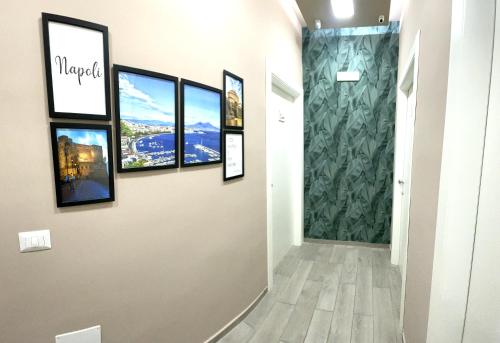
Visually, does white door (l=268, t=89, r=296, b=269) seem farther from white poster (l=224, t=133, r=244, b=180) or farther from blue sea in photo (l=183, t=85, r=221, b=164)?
blue sea in photo (l=183, t=85, r=221, b=164)

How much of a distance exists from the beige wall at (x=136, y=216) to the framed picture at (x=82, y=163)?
4 cm

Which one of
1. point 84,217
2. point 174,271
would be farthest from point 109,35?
point 174,271

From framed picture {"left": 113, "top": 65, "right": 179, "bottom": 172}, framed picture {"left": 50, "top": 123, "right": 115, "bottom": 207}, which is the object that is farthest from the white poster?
framed picture {"left": 50, "top": 123, "right": 115, "bottom": 207}

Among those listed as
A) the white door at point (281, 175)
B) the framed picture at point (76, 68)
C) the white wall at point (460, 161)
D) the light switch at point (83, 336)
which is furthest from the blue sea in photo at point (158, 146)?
the white door at point (281, 175)

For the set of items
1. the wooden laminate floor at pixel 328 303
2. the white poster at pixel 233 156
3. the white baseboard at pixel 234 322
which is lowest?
the wooden laminate floor at pixel 328 303

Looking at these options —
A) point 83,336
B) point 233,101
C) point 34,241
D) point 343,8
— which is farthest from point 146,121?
point 343,8

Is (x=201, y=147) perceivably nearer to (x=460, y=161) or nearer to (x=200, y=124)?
(x=200, y=124)

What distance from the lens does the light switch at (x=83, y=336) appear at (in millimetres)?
1201

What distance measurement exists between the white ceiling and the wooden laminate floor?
276 centimetres

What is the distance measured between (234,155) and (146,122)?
0.81 m

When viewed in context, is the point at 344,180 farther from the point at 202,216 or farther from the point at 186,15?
the point at 186,15

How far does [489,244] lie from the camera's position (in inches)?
40.8

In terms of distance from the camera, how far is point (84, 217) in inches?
48.3

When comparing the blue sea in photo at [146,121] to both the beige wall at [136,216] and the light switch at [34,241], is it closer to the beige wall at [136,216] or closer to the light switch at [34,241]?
the beige wall at [136,216]
